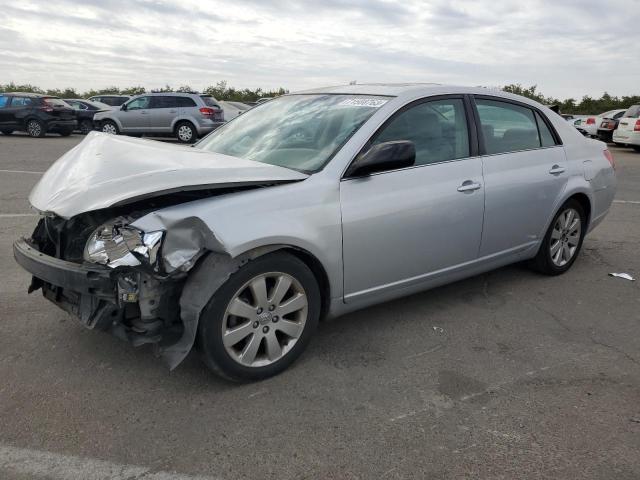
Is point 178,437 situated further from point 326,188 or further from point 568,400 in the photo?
point 568,400

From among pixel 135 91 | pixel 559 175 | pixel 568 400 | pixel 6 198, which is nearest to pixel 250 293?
pixel 568 400

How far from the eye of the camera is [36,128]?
781 inches

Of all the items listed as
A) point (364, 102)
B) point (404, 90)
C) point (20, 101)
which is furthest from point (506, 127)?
point (20, 101)

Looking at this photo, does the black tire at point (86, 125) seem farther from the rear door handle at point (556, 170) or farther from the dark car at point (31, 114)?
the rear door handle at point (556, 170)

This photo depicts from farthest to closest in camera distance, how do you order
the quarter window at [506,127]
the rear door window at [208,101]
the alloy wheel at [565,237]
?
the rear door window at [208,101] < the alloy wheel at [565,237] < the quarter window at [506,127]

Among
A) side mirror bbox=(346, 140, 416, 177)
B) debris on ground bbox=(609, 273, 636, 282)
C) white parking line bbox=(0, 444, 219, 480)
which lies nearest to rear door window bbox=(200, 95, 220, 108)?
debris on ground bbox=(609, 273, 636, 282)

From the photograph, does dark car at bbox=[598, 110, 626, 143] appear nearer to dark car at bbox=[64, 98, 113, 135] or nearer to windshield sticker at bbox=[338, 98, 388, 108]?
dark car at bbox=[64, 98, 113, 135]

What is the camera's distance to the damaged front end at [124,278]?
2.68 metres

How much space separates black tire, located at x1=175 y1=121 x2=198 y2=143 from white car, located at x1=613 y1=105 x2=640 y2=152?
1406 cm

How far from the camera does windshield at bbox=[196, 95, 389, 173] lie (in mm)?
3463

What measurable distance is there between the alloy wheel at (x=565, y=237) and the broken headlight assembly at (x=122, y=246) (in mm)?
3484

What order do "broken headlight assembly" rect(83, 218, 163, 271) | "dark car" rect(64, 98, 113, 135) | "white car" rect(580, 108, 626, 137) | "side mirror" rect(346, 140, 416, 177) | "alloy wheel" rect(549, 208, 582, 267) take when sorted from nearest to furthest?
"broken headlight assembly" rect(83, 218, 163, 271)
"side mirror" rect(346, 140, 416, 177)
"alloy wheel" rect(549, 208, 582, 267)
"white car" rect(580, 108, 626, 137)
"dark car" rect(64, 98, 113, 135)

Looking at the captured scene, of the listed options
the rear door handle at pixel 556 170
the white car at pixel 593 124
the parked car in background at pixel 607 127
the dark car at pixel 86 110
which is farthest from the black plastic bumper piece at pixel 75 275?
the white car at pixel 593 124

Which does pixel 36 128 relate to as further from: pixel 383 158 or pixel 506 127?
pixel 383 158
